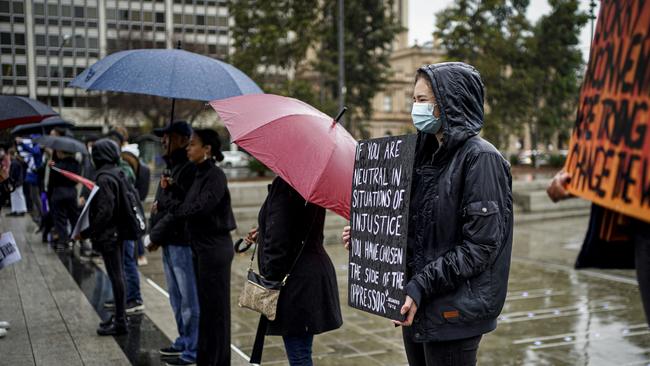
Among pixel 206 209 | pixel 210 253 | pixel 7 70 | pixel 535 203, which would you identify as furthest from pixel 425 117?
pixel 535 203

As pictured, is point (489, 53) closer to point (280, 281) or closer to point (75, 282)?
point (75, 282)

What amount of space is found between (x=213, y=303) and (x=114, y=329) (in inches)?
74.4

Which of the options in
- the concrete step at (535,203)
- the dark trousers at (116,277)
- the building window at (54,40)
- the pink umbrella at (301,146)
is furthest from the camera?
the building window at (54,40)

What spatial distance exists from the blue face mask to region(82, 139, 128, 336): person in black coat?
4.37 meters

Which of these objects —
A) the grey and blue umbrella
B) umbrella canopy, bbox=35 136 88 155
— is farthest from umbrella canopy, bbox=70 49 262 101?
umbrella canopy, bbox=35 136 88 155

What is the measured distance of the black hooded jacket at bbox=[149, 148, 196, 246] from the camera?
554 centimetres

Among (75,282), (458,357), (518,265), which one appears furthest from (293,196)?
(518,265)

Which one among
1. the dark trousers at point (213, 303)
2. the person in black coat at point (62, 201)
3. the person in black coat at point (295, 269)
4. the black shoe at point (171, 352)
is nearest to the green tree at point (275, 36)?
the person in black coat at point (62, 201)

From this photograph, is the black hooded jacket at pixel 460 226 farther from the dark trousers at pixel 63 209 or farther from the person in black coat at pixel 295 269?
the dark trousers at pixel 63 209

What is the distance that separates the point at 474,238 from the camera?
2.82 meters

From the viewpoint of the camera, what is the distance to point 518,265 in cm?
1255

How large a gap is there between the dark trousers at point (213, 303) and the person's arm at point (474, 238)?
269 cm

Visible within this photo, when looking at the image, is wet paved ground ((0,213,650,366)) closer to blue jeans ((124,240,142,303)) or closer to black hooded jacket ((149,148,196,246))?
blue jeans ((124,240,142,303))

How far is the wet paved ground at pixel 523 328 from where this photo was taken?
6.57 m
